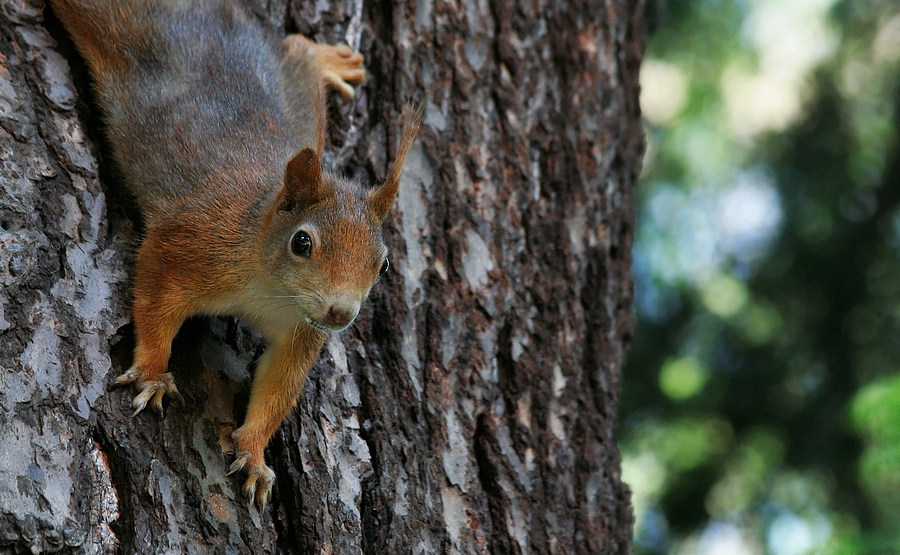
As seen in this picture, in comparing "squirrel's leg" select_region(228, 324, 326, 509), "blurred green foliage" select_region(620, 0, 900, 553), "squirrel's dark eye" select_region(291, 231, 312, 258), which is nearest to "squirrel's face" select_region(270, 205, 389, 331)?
"squirrel's dark eye" select_region(291, 231, 312, 258)

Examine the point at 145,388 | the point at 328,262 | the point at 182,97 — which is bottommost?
the point at 145,388

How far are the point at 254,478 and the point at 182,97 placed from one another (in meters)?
1.27

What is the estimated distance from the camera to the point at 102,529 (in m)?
2.18

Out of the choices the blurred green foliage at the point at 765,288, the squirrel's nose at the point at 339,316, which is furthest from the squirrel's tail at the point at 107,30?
the blurred green foliage at the point at 765,288

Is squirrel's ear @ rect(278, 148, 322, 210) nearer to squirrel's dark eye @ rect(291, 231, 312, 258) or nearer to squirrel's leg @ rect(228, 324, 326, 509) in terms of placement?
squirrel's dark eye @ rect(291, 231, 312, 258)

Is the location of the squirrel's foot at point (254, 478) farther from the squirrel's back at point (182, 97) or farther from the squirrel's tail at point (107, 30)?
the squirrel's tail at point (107, 30)

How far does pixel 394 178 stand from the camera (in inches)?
107

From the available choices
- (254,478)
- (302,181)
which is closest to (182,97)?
(302,181)

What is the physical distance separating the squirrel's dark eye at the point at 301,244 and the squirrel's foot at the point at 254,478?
56 cm

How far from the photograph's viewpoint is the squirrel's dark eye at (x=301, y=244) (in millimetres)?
2557

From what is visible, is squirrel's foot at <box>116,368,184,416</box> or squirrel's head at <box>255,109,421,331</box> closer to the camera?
squirrel's foot at <box>116,368,184,416</box>

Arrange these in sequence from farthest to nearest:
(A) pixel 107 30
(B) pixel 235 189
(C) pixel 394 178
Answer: (A) pixel 107 30
(B) pixel 235 189
(C) pixel 394 178

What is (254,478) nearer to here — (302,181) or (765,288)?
(302,181)

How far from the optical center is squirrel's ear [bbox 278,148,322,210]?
2.52 meters
